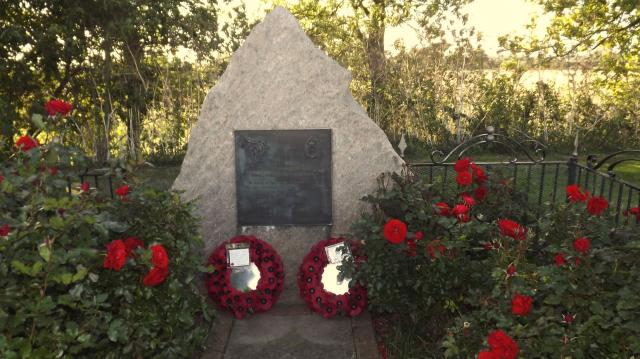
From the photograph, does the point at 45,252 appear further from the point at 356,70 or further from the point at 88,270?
the point at 356,70

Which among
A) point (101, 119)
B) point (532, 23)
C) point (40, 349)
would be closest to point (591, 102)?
point (532, 23)

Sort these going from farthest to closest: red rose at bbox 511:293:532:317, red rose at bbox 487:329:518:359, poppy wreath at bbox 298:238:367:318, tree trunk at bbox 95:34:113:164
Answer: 1. tree trunk at bbox 95:34:113:164
2. poppy wreath at bbox 298:238:367:318
3. red rose at bbox 511:293:532:317
4. red rose at bbox 487:329:518:359

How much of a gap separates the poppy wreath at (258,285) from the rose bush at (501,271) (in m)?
0.78

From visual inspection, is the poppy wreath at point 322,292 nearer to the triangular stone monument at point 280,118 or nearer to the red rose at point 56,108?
the triangular stone monument at point 280,118

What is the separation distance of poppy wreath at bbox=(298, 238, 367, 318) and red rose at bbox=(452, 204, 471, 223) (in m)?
0.85

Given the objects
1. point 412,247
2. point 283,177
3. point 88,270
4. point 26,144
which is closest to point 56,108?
point 26,144

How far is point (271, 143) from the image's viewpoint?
430 cm

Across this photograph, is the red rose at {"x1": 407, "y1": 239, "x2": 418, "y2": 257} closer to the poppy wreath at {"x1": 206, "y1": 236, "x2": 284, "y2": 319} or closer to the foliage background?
the poppy wreath at {"x1": 206, "y1": 236, "x2": 284, "y2": 319}

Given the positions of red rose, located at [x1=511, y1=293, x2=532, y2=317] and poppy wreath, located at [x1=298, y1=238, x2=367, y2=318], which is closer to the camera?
red rose, located at [x1=511, y1=293, x2=532, y2=317]

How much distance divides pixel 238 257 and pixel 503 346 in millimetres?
2379

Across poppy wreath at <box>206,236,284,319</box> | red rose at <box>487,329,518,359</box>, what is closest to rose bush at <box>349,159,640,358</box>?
red rose at <box>487,329,518,359</box>

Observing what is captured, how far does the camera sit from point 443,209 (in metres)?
3.61

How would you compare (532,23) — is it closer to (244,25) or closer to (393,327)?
(244,25)

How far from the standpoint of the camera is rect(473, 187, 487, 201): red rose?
4.01m
